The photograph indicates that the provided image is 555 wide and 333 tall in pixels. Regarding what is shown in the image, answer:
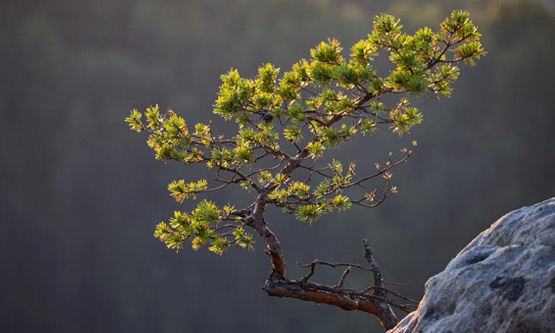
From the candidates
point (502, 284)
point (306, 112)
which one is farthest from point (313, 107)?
point (502, 284)

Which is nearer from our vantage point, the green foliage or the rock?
the rock

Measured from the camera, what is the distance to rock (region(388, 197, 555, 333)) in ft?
4.27

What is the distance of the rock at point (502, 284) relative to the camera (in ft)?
4.27

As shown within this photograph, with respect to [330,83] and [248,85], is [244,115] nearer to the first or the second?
[248,85]

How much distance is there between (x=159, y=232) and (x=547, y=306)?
130cm

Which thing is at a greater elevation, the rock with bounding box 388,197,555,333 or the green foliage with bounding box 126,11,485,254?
the green foliage with bounding box 126,11,485,254

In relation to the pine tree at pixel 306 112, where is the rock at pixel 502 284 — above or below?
below

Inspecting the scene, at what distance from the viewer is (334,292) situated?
7.98ft

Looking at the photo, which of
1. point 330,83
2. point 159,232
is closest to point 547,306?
point 330,83

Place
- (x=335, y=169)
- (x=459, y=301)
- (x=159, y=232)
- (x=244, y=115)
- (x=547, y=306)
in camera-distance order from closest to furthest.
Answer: (x=547, y=306), (x=459, y=301), (x=244, y=115), (x=159, y=232), (x=335, y=169)

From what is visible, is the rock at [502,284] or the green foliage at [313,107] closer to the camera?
the rock at [502,284]

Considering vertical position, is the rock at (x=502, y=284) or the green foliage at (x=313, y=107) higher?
the green foliage at (x=313, y=107)

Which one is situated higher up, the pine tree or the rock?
the pine tree

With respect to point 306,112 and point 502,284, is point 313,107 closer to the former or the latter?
point 306,112
